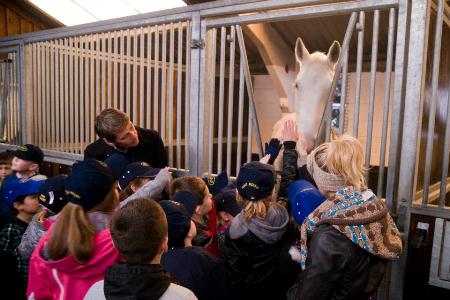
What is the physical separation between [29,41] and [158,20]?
164cm

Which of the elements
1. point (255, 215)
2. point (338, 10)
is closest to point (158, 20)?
point (338, 10)

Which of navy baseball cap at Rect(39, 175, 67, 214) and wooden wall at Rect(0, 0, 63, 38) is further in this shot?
wooden wall at Rect(0, 0, 63, 38)

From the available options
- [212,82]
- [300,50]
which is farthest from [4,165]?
[300,50]

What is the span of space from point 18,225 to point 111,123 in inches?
26.3

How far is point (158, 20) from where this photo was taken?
237 centimetres

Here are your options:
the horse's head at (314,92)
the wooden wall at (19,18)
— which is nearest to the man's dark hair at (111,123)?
the horse's head at (314,92)

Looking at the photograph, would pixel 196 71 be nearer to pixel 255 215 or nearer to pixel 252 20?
pixel 252 20

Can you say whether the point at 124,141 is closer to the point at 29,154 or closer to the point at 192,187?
the point at 29,154

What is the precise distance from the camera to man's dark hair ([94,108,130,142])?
2068 mm

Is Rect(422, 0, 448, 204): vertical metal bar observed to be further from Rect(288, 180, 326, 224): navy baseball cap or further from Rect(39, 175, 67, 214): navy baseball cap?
Rect(39, 175, 67, 214): navy baseball cap

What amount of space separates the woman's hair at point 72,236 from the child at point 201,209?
47 cm

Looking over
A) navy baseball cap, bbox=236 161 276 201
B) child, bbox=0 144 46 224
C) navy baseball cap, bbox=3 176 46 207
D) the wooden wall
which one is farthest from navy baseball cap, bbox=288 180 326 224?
the wooden wall

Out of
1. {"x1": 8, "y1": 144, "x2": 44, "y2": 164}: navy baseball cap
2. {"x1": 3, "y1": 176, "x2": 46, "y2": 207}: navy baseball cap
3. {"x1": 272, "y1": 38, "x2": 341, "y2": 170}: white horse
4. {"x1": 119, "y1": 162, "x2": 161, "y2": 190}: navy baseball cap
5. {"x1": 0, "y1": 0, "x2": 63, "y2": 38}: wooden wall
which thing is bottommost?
{"x1": 3, "y1": 176, "x2": 46, "y2": 207}: navy baseball cap

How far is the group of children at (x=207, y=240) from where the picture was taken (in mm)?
1060
